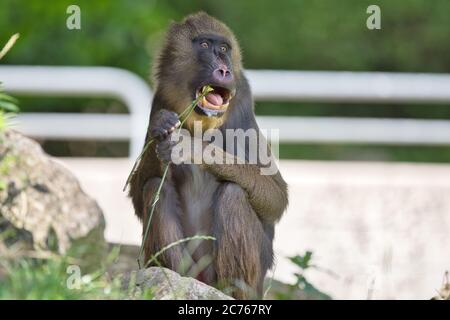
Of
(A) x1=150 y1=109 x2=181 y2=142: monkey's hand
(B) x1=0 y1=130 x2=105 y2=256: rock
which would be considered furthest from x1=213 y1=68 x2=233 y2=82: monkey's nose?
(B) x1=0 y1=130 x2=105 y2=256: rock

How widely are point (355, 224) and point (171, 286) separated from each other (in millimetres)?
5394

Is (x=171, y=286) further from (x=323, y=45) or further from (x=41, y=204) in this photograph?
(x=323, y=45)

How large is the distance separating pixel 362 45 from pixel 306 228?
8.03 m

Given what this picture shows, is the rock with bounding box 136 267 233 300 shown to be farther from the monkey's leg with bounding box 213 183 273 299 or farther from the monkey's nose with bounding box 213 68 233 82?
the monkey's nose with bounding box 213 68 233 82

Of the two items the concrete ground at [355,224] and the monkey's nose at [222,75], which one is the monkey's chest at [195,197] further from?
the concrete ground at [355,224]

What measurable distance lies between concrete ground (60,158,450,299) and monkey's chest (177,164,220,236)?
3.14m

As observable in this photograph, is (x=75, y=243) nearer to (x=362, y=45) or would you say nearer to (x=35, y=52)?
(x=35, y=52)

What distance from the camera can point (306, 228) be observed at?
10742mm

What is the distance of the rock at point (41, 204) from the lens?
7.14m

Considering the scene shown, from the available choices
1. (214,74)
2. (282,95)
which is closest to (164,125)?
(214,74)

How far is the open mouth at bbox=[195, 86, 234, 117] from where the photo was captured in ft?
22.1

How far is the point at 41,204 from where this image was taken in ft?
24.6

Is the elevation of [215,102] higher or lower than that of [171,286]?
higher

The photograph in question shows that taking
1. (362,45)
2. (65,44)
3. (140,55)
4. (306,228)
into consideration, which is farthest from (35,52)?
(306,228)
